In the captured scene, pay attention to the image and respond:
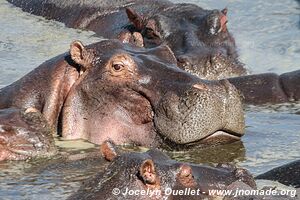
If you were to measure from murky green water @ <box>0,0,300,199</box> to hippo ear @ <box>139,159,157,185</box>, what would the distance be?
1.19 metres

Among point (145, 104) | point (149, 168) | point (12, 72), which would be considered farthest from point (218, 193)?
point (12, 72)

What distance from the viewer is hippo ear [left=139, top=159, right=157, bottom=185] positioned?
496 cm

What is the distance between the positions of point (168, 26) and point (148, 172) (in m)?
7.53

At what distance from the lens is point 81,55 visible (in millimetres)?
7641

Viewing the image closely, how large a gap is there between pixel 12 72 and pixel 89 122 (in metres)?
3.87

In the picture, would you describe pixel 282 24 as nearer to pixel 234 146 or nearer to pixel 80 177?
pixel 234 146

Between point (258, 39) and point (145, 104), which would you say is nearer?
point (145, 104)

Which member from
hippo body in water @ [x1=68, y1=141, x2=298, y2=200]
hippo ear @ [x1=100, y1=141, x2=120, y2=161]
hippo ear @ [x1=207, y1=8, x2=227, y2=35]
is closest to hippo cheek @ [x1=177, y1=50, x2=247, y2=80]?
hippo ear @ [x1=207, y1=8, x2=227, y2=35]

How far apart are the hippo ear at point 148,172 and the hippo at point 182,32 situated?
385 centimetres

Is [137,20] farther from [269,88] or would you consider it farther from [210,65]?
[269,88]

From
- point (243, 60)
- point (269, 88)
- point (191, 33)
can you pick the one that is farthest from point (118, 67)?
point (243, 60)

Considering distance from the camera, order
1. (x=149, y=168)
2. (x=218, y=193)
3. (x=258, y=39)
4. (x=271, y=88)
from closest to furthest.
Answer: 1. (x=149, y=168)
2. (x=218, y=193)
3. (x=271, y=88)
4. (x=258, y=39)

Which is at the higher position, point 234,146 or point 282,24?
point 282,24

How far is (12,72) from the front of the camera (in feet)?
36.7
